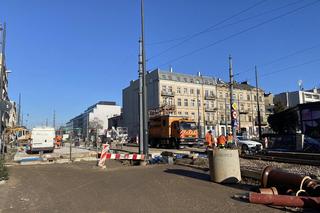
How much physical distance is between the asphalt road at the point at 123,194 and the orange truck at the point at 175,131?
22.7 meters

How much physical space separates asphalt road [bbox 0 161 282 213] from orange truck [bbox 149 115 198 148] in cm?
2271

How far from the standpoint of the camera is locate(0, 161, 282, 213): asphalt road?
768 centimetres

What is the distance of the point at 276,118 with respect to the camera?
38938 mm

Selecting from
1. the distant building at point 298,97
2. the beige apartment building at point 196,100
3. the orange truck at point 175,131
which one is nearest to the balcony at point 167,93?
the beige apartment building at point 196,100

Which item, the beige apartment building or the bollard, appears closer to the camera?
the bollard

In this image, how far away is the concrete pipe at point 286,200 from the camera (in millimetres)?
7129

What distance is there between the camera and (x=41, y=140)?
33.5 metres

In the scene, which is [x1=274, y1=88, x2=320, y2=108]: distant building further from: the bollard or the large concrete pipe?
the large concrete pipe

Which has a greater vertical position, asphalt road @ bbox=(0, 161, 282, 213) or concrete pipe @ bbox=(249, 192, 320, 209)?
concrete pipe @ bbox=(249, 192, 320, 209)

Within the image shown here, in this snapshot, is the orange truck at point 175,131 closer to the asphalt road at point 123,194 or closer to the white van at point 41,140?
the white van at point 41,140

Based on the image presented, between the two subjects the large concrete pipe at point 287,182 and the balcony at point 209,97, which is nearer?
the large concrete pipe at point 287,182

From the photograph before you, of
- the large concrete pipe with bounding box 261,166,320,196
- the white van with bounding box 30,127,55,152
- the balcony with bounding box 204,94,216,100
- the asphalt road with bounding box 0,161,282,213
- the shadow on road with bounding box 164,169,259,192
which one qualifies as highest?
the balcony with bounding box 204,94,216,100

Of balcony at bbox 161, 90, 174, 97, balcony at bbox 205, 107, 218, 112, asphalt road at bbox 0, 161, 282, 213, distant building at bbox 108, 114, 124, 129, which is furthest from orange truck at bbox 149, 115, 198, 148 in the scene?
distant building at bbox 108, 114, 124, 129

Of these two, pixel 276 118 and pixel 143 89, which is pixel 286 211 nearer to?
pixel 143 89
